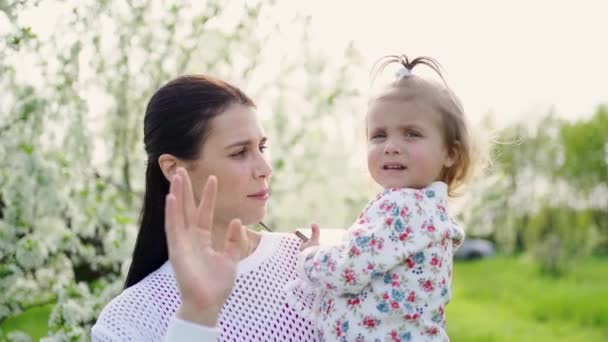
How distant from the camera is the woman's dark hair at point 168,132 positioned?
209 cm

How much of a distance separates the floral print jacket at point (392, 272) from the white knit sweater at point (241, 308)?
0.18 metres

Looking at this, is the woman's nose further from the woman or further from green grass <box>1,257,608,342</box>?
green grass <box>1,257,608,342</box>

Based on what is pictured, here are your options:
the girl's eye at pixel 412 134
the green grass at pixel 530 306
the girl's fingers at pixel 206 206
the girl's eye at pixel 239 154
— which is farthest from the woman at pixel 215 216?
the green grass at pixel 530 306

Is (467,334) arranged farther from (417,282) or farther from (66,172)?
(417,282)

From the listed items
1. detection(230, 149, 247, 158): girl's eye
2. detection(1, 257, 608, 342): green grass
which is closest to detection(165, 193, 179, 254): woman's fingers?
detection(230, 149, 247, 158): girl's eye

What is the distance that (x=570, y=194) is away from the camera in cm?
1777

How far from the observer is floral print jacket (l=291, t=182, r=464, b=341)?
1.79m

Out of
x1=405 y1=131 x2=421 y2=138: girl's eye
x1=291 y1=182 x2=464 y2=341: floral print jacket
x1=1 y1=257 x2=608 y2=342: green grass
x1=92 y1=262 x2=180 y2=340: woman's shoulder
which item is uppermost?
x1=405 y1=131 x2=421 y2=138: girl's eye

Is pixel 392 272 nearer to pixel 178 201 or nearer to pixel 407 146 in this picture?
pixel 407 146

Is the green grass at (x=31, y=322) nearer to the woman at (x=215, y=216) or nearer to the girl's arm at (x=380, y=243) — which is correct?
the woman at (x=215, y=216)

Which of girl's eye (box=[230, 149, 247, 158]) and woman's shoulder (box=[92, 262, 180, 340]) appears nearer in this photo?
woman's shoulder (box=[92, 262, 180, 340])

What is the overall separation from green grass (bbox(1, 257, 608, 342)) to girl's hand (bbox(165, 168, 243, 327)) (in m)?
6.73

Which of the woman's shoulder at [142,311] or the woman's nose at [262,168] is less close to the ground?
the woman's nose at [262,168]

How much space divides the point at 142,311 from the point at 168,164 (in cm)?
41
